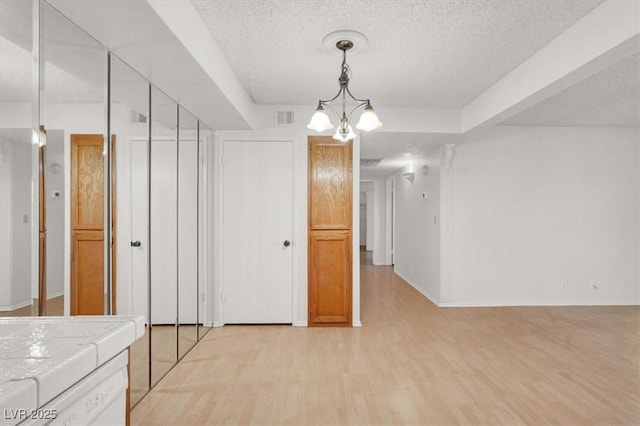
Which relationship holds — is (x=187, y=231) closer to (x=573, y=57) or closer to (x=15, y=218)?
(x=15, y=218)

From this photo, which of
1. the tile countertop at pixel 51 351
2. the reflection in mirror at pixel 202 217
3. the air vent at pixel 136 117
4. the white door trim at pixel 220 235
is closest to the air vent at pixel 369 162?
the white door trim at pixel 220 235

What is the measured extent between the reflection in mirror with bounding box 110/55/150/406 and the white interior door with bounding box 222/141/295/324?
1.48 metres

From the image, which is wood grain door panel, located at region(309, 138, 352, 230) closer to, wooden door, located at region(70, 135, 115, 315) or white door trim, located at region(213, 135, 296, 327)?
white door trim, located at region(213, 135, 296, 327)

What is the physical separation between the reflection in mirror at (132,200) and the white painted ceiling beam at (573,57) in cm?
302

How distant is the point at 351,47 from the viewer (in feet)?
8.17

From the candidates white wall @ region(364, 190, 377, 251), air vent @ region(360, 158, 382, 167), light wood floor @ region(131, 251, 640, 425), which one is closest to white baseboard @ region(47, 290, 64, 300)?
light wood floor @ region(131, 251, 640, 425)

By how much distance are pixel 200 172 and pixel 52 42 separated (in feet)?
5.98

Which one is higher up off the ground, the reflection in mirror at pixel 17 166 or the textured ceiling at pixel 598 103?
the textured ceiling at pixel 598 103

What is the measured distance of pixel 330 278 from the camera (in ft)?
13.1

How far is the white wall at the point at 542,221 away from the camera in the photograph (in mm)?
4742

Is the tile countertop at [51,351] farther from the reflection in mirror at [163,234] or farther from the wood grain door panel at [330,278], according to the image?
the wood grain door panel at [330,278]

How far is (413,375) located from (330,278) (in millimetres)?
1543

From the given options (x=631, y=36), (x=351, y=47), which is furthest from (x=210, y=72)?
(x=631, y=36)

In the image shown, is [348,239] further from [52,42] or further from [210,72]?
[52,42]
